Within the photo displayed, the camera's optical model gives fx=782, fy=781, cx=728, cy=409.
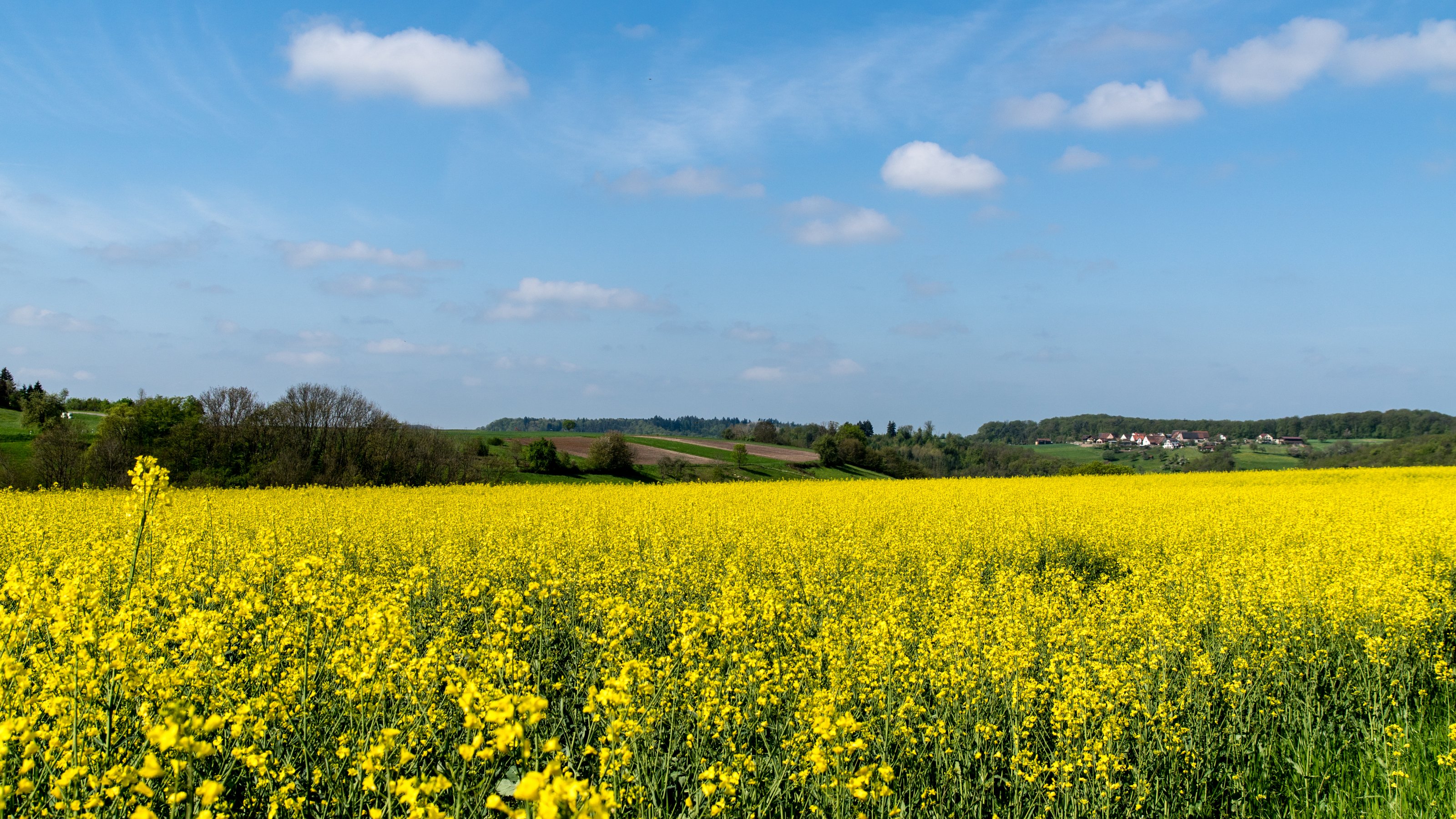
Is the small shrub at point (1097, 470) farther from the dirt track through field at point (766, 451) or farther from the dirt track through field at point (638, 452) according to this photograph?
the dirt track through field at point (638, 452)

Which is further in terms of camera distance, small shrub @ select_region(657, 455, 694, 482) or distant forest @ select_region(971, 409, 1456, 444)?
distant forest @ select_region(971, 409, 1456, 444)

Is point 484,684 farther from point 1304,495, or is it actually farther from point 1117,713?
point 1304,495

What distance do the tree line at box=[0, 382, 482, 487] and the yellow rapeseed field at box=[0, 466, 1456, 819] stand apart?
86.7 ft

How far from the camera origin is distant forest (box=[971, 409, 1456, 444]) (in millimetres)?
75875

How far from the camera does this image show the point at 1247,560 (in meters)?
10.6

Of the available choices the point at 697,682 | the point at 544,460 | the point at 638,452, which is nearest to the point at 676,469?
the point at 638,452

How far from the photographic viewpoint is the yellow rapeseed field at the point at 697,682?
379cm

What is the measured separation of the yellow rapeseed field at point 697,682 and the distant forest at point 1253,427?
2793 inches

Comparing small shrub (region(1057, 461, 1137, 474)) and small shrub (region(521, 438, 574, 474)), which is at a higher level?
small shrub (region(521, 438, 574, 474))

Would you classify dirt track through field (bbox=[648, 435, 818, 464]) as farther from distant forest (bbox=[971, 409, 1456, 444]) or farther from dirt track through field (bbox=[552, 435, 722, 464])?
distant forest (bbox=[971, 409, 1456, 444])

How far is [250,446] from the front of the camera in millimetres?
38031

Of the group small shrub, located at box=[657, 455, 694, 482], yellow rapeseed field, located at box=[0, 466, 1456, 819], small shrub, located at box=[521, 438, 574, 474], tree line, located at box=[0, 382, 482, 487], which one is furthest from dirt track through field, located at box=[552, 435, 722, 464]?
yellow rapeseed field, located at box=[0, 466, 1456, 819]

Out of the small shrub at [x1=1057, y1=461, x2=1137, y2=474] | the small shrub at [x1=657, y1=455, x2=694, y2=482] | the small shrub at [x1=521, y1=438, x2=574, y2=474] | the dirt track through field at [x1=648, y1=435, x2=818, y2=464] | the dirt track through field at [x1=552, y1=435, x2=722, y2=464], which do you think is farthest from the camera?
the dirt track through field at [x1=648, y1=435, x2=818, y2=464]

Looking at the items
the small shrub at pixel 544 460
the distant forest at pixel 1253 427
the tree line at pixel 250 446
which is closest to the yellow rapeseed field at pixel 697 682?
the tree line at pixel 250 446
